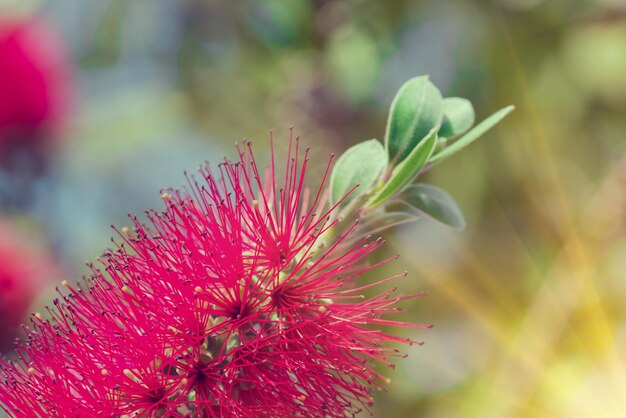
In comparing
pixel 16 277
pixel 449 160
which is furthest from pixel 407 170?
pixel 449 160

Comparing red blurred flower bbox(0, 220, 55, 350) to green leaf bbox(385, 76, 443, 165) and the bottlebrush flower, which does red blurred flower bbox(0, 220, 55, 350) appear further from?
green leaf bbox(385, 76, 443, 165)

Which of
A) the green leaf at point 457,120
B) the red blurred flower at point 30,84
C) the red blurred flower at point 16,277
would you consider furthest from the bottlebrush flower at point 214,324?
the red blurred flower at point 30,84

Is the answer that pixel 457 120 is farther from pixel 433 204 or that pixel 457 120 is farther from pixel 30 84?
pixel 30 84

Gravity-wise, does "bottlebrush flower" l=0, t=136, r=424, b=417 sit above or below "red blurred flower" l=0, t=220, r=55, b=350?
below

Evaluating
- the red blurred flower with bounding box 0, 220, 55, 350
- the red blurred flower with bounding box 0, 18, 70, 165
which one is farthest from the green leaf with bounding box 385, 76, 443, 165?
the red blurred flower with bounding box 0, 18, 70, 165

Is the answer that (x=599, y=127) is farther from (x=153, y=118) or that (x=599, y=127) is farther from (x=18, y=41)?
(x=18, y=41)

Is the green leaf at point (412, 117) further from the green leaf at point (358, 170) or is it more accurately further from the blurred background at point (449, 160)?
the blurred background at point (449, 160)

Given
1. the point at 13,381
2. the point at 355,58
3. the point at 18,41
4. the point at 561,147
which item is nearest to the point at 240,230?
the point at 13,381
